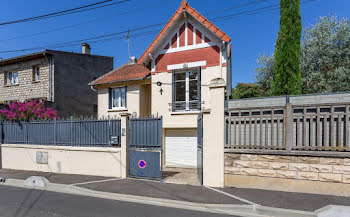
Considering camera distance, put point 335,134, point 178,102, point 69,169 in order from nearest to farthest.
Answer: point 335,134 < point 69,169 < point 178,102

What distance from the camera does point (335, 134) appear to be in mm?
5711

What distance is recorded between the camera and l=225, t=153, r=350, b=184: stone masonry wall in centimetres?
557

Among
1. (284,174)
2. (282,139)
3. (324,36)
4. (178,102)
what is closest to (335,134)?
(282,139)

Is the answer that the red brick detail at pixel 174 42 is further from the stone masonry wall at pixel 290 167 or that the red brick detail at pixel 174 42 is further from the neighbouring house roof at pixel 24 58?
the neighbouring house roof at pixel 24 58

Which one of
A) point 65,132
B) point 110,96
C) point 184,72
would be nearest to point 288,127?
point 184,72

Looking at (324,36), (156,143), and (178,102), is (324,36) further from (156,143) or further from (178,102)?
(156,143)

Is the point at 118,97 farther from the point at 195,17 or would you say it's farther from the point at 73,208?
the point at 73,208

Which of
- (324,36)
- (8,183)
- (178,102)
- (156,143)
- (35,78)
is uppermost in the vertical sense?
(324,36)

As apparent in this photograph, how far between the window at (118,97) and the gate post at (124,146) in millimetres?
4881

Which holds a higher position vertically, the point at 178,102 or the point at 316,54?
the point at 316,54

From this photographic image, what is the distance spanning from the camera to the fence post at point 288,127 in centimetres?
603

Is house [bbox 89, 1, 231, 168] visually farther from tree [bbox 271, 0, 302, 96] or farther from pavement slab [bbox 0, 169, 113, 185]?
pavement slab [bbox 0, 169, 113, 185]

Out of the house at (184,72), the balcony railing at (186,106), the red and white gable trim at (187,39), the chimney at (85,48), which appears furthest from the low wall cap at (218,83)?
the chimney at (85,48)

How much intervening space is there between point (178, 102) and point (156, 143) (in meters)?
3.16
